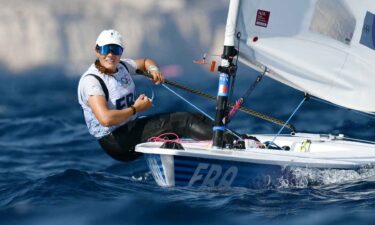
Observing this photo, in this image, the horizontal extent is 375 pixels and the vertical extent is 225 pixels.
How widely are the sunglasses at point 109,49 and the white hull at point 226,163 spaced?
2.95 feet

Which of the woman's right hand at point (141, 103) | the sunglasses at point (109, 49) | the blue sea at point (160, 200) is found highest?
the sunglasses at point (109, 49)

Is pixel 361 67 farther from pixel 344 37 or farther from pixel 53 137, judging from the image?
pixel 53 137

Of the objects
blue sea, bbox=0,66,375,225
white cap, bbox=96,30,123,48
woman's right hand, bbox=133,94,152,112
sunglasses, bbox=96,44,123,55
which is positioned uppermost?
white cap, bbox=96,30,123,48

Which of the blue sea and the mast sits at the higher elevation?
the mast

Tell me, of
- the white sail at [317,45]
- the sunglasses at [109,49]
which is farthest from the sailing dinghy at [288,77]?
the sunglasses at [109,49]

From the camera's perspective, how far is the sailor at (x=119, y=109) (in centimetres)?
766

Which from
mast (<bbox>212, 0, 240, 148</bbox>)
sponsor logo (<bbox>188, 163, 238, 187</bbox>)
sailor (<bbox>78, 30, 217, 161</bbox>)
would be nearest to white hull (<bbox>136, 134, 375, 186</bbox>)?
sponsor logo (<bbox>188, 163, 238, 187</bbox>)

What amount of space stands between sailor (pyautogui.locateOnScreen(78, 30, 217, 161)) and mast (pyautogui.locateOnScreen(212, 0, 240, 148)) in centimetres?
37

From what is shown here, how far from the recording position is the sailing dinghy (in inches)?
295

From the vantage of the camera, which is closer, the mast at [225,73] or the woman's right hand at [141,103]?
the woman's right hand at [141,103]

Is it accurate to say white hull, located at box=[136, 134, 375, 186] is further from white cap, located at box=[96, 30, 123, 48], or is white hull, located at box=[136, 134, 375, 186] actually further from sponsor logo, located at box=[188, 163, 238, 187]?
white cap, located at box=[96, 30, 123, 48]

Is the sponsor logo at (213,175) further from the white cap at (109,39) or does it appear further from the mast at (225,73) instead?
the white cap at (109,39)

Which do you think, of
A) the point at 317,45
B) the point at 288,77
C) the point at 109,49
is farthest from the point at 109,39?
the point at 317,45

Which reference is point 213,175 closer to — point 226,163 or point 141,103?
point 226,163
